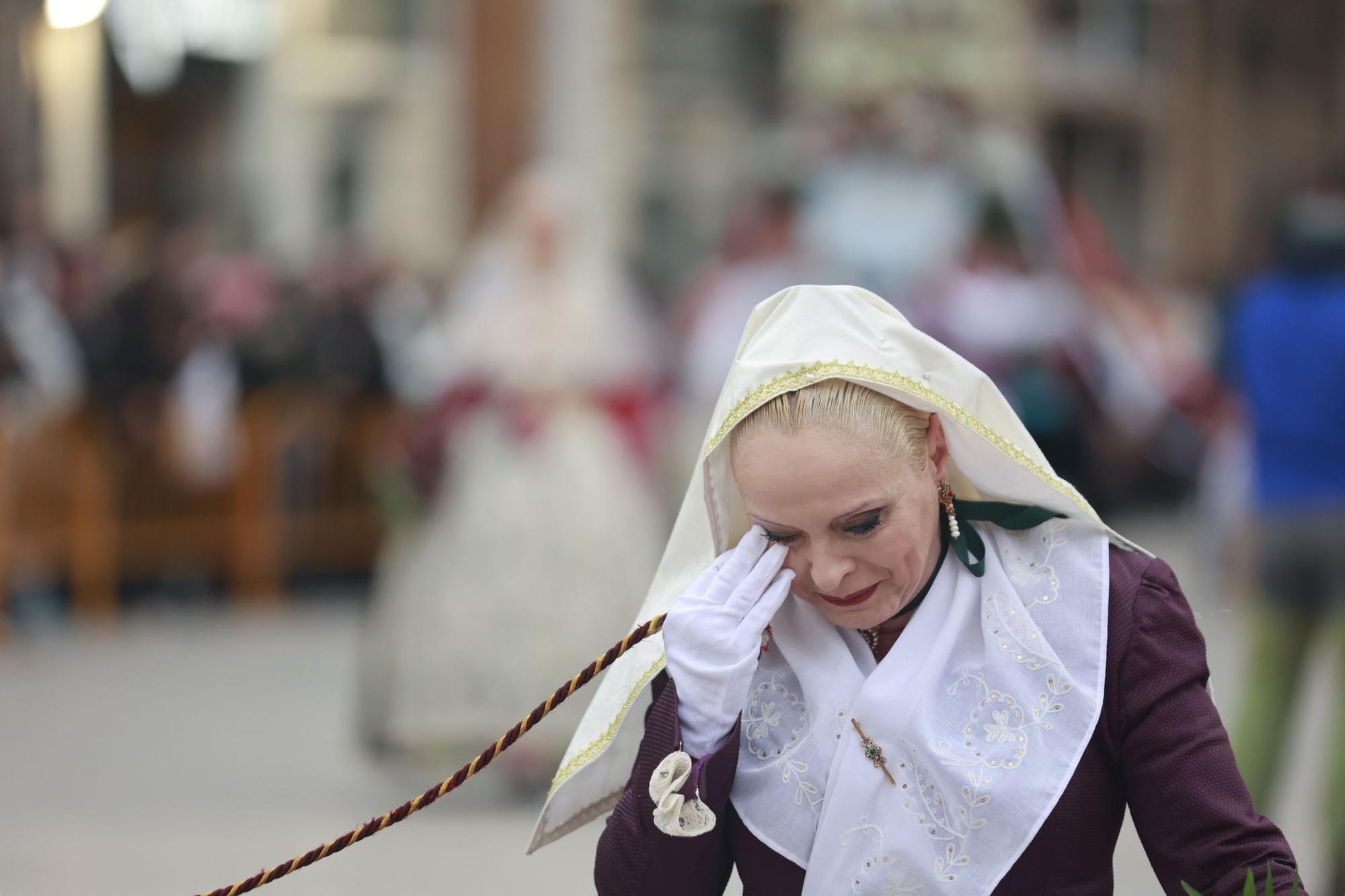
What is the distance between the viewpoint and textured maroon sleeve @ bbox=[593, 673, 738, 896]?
194 centimetres

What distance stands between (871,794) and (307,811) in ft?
12.8

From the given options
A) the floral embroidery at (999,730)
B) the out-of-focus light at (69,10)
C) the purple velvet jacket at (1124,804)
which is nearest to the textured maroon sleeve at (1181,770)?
the purple velvet jacket at (1124,804)

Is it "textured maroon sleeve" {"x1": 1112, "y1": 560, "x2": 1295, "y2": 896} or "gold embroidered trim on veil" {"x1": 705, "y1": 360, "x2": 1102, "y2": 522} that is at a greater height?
"gold embroidered trim on veil" {"x1": 705, "y1": 360, "x2": 1102, "y2": 522}

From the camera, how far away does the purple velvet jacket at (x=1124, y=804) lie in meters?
1.86

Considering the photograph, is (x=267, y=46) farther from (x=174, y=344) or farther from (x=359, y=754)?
(x=359, y=754)

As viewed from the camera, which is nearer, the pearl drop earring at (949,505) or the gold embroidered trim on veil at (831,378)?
the gold embroidered trim on veil at (831,378)

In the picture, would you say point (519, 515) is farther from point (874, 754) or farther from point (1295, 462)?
point (874, 754)

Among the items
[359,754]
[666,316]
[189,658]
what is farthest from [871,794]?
[666,316]

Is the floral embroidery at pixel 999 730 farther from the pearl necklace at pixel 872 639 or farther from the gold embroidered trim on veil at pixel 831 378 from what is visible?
the gold embroidered trim on veil at pixel 831 378

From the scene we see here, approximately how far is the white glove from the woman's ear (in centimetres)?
22

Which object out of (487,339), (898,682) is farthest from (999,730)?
(487,339)

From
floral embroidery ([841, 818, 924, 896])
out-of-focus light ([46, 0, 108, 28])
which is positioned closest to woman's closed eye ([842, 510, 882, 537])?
floral embroidery ([841, 818, 924, 896])

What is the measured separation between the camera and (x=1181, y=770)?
187 cm

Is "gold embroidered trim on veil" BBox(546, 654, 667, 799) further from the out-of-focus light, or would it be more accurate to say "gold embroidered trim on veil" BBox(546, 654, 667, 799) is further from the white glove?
the out-of-focus light
